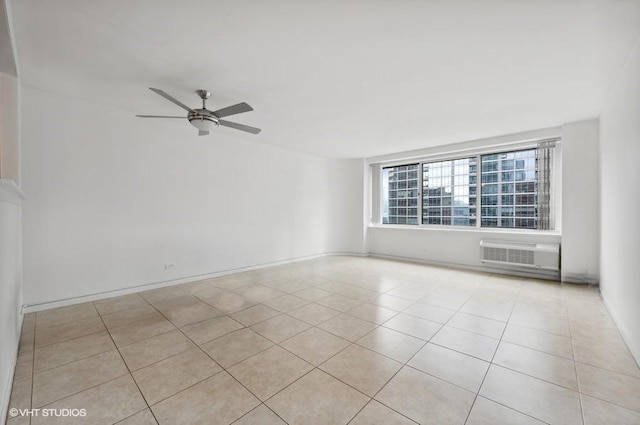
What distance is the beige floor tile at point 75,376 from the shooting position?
1784 millimetres

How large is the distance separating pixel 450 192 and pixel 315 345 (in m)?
5.10

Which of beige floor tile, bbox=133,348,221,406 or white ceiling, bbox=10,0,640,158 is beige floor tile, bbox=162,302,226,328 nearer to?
beige floor tile, bbox=133,348,221,406

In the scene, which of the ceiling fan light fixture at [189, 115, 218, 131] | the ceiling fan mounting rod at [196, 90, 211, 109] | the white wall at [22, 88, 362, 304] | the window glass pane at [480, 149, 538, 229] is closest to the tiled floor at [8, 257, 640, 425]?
the white wall at [22, 88, 362, 304]

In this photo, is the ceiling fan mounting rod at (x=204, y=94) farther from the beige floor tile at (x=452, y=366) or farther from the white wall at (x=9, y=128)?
the beige floor tile at (x=452, y=366)

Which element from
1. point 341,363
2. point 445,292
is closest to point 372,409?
point 341,363

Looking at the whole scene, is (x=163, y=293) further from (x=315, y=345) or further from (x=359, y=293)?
(x=359, y=293)

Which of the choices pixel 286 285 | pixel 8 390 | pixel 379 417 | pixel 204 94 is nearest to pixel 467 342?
pixel 379 417

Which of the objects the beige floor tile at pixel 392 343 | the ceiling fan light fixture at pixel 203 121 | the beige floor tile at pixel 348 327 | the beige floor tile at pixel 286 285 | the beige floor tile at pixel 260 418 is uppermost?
the ceiling fan light fixture at pixel 203 121

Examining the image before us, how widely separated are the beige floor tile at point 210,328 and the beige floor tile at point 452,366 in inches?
71.7

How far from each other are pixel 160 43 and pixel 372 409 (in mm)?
3274

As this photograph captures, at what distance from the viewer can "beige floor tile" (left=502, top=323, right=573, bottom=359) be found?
7.66 ft

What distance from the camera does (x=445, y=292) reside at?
156 inches

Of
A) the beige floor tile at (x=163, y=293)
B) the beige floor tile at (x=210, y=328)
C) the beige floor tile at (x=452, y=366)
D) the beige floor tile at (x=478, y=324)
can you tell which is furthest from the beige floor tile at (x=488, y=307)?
the beige floor tile at (x=163, y=293)

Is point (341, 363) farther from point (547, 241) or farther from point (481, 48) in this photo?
point (547, 241)
